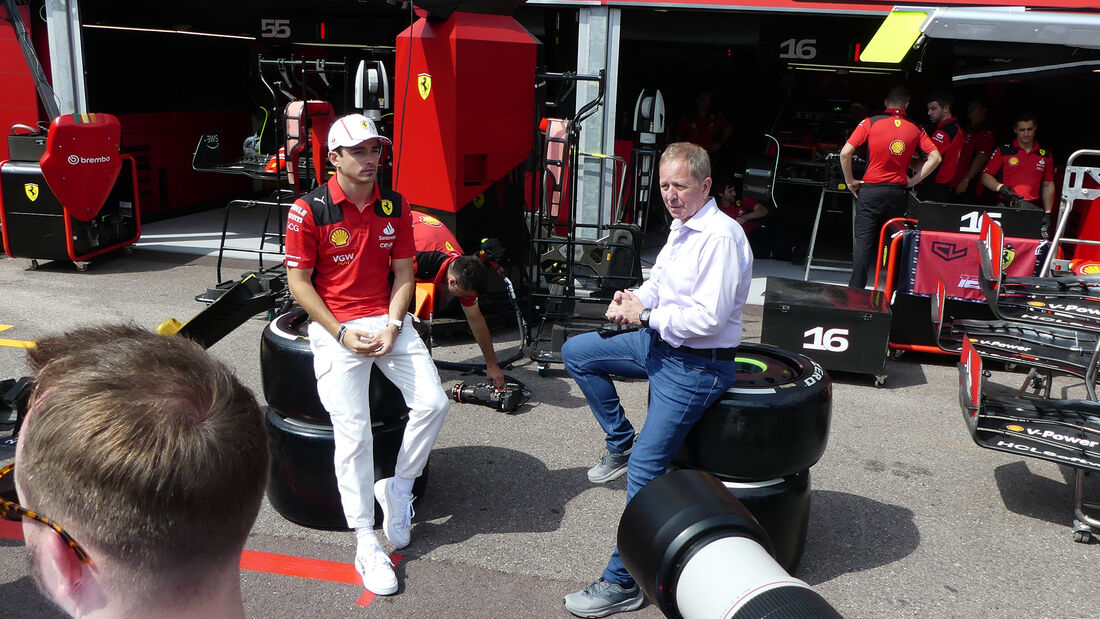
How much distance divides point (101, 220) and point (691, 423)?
8238 millimetres

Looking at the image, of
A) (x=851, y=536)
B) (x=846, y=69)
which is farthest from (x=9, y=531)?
(x=846, y=69)

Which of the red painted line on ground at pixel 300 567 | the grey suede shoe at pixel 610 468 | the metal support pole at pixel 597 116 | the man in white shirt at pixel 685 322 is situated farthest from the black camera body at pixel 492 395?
the metal support pole at pixel 597 116

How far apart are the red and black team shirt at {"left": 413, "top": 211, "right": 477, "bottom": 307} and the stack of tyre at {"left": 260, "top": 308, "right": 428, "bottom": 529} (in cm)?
132

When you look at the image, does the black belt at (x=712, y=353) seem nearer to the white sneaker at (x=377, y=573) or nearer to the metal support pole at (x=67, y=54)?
the white sneaker at (x=377, y=573)

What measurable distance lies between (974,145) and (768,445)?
30.0 ft

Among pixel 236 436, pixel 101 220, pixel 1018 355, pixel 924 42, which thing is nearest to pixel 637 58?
pixel 924 42

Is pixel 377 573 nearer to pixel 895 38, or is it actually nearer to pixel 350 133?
pixel 350 133

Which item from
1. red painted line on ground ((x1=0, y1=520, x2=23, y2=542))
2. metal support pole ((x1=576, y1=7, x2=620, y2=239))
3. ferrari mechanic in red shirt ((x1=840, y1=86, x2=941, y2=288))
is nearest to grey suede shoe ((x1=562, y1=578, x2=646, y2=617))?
red painted line on ground ((x1=0, y1=520, x2=23, y2=542))

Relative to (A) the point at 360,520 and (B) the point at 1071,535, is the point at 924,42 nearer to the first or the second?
(B) the point at 1071,535

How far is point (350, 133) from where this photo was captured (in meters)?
3.79

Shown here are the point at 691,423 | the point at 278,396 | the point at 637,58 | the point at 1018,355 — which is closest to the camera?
the point at 691,423

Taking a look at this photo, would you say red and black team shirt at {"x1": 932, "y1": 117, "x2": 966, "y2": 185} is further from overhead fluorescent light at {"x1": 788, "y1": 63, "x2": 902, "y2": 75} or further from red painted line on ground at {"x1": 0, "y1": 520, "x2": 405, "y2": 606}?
red painted line on ground at {"x1": 0, "y1": 520, "x2": 405, "y2": 606}

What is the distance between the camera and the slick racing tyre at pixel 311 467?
12.9 feet

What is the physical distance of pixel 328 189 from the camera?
3.88 m
